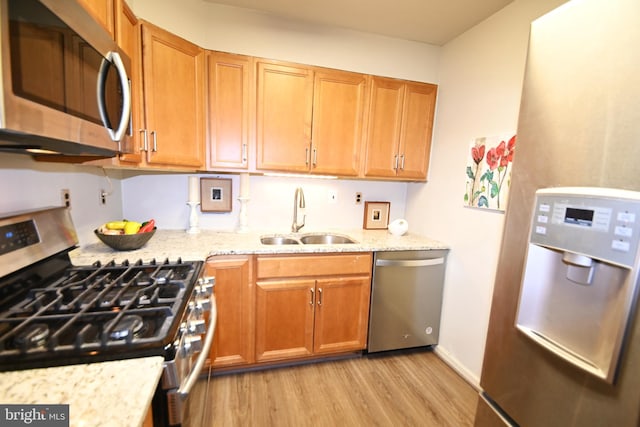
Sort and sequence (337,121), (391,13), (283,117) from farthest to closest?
(337,121) → (283,117) → (391,13)

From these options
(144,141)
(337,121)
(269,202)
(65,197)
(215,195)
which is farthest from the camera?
(269,202)

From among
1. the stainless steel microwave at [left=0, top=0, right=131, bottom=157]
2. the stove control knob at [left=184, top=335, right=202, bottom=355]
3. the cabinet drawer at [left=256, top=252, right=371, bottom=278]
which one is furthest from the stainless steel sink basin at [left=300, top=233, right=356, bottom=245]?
the stainless steel microwave at [left=0, top=0, right=131, bottom=157]

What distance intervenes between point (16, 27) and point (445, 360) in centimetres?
273

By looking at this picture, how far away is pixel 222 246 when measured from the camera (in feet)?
5.83

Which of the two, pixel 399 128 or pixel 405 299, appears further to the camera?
pixel 399 128

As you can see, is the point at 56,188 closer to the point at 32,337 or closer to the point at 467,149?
the point at 32,337

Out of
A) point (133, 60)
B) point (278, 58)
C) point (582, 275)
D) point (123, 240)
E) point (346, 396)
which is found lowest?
point (346, 396)

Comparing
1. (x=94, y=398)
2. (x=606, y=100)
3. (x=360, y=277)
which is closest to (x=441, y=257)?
(x=360, y=277)

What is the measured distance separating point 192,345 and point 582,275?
3.90ft

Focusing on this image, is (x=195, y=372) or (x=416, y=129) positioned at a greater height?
(x=416, y=129)

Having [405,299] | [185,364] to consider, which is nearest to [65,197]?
[185,364]

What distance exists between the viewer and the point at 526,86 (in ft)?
3.02

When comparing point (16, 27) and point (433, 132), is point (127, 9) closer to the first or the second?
point (16, 27)

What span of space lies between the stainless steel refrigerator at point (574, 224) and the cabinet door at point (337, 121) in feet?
4.30
